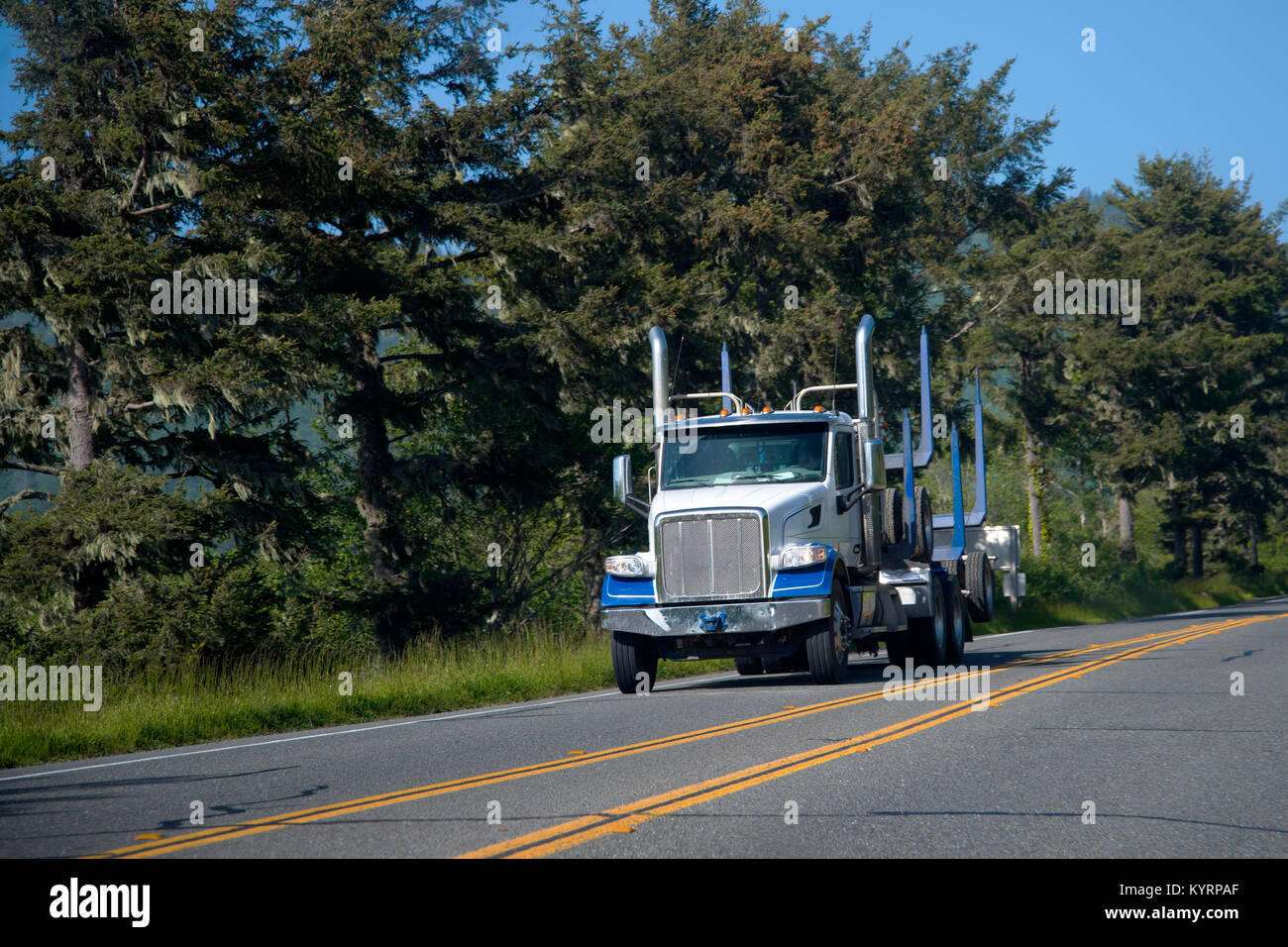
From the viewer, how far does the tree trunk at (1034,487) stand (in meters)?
47.8

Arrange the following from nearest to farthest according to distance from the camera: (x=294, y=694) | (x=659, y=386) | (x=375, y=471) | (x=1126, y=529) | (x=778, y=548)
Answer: (x=294, y=694), (x=778, y=548), (x=659, y=386), (x=375, y=471), (x=1126, y=529)

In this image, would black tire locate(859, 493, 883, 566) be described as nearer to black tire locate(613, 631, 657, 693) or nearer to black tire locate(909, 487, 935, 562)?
black tire locate(909, 487, 935, 562)

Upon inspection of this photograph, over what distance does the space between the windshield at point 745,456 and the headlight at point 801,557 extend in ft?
3.93

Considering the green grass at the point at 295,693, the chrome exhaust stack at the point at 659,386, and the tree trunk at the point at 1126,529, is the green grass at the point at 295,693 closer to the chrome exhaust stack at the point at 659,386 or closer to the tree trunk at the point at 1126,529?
the chrome exhaust stack at the point at 659,386

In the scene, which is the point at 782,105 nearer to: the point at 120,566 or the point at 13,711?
the point at 120,566

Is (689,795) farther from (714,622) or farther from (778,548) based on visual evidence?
(778,548)

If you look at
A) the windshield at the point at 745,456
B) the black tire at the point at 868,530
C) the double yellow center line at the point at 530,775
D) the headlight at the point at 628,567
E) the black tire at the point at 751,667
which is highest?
the windshield at the point at 745,456

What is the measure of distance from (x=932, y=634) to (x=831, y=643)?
8.68ft

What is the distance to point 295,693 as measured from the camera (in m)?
13.7

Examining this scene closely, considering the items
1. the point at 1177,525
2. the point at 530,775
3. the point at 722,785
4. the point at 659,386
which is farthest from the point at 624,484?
the point at 1177,525

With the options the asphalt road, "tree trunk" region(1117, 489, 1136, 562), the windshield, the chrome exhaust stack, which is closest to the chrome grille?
the windshield

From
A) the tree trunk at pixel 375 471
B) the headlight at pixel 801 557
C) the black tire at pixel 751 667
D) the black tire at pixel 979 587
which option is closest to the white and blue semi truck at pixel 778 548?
the headlight at pixel 801 557

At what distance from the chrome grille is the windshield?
1.03m

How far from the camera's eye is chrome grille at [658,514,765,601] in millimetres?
13930
